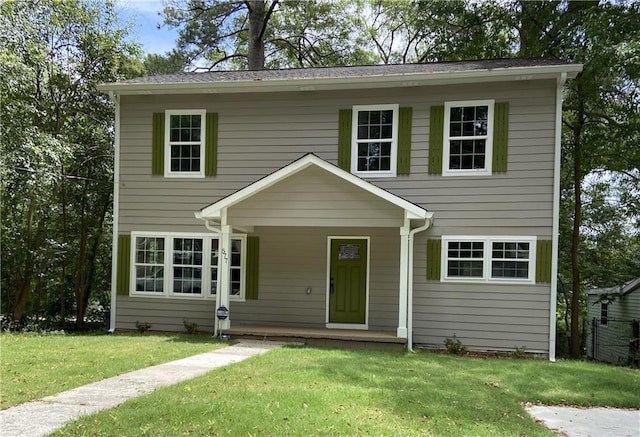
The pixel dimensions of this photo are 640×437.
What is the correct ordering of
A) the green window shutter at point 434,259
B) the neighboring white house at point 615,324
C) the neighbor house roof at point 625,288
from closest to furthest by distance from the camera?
1. the green window shutter at point 434,259
2. the neighboring white house at point 615,324
3. the neighbor house roof at point 625,288

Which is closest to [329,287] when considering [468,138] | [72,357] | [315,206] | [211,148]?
[315,206]

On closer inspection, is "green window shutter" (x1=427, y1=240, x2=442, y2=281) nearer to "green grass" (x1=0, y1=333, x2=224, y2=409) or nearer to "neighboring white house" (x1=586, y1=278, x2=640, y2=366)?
"green grass" (x1=0, y1=333, x2=224, y2=409)

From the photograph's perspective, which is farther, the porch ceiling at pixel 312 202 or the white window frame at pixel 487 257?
the white window frame at pixel 487 257

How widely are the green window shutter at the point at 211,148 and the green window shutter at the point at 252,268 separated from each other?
1749 mm

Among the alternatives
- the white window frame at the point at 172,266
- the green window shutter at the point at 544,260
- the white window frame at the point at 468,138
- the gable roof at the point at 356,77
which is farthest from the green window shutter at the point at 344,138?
the green window shutter at the point at 544,260

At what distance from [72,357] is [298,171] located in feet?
15.7

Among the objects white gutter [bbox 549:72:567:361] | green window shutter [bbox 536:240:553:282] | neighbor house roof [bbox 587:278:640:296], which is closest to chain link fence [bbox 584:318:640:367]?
neighbor house roof [bbox 587:278:640:296]

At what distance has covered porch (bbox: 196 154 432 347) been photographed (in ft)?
28.6

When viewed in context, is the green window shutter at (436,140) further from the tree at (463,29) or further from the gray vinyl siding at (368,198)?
the tree at (463,29)

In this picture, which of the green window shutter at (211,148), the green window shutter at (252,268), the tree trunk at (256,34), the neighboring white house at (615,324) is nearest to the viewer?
the green window shutter at (252,268)

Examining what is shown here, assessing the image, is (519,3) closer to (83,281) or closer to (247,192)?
(247,192)

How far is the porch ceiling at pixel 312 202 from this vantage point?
8.65 meters

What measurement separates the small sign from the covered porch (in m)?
0.05

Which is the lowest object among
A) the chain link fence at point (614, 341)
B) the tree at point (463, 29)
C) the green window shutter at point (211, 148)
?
the chain link fence at point (614, 341)
